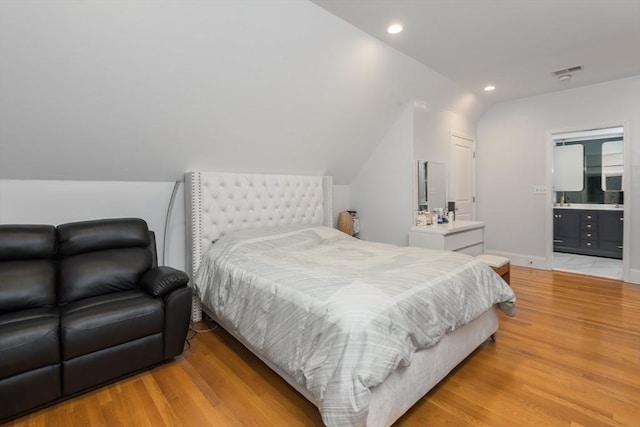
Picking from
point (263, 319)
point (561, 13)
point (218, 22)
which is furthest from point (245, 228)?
point (561, 13)

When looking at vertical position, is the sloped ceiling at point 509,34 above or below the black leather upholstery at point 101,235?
above

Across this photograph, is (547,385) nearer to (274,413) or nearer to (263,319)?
(274,413)

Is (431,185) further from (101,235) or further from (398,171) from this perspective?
(101,235)

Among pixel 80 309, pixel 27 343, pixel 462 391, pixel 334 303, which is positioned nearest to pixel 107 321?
pixel 80 309

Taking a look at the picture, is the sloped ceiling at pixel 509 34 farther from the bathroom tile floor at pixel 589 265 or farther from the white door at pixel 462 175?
the bathroom tile floor at pixel 589 265

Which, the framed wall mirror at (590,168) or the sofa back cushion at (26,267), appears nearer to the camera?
the sofa back cushion at (26,267)

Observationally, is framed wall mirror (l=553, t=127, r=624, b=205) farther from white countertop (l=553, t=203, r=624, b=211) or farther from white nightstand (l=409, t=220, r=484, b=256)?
white nightstand (l=409, t=220, r=484, b=256)

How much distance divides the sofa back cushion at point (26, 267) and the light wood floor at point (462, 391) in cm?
72

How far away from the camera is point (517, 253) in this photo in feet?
16.4

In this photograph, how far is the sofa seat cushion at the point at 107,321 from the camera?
1790mm

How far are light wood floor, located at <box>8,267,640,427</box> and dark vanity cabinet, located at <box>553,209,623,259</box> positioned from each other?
338cm

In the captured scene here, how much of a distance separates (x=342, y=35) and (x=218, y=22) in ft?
3.49

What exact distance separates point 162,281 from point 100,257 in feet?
2.07

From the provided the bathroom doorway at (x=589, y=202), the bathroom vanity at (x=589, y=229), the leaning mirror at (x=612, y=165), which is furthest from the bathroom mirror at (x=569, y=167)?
the bathroom vanity at (x=589, y=229)
